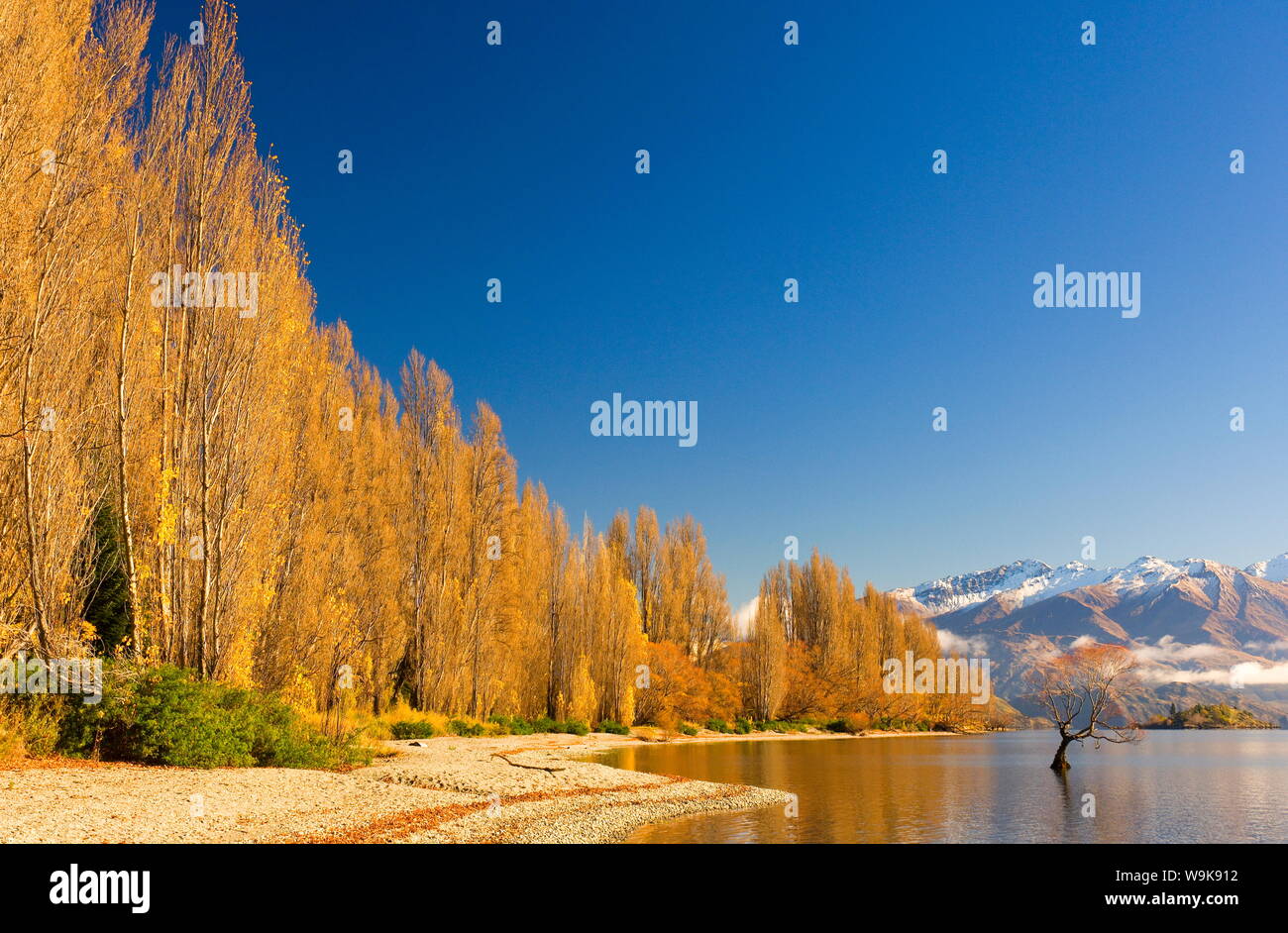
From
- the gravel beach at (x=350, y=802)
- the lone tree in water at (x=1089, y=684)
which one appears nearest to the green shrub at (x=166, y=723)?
the gravel beach at (x=350, y=802)

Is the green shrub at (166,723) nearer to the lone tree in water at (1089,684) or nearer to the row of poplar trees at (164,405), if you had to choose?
the row of poplar trees at (164,405)

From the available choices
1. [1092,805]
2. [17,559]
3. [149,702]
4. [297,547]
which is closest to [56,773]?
[149,702]

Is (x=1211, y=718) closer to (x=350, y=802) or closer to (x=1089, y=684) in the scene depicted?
(x=1089, y=684)

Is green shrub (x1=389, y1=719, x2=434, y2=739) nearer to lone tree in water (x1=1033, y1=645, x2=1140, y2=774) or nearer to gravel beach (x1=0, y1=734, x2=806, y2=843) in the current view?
gravel beach (x1=0, y1=734, x2=806, y2=843)

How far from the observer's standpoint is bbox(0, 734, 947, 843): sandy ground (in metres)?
10.2

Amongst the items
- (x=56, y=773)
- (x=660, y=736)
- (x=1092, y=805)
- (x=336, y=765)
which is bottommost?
(x=660, y=736)

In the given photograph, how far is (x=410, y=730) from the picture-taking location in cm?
3080

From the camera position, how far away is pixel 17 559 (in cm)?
1577

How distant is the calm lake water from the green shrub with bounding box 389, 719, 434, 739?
7553mm

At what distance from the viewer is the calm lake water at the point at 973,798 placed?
54.5 feet

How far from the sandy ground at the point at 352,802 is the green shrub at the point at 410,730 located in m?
7.44
